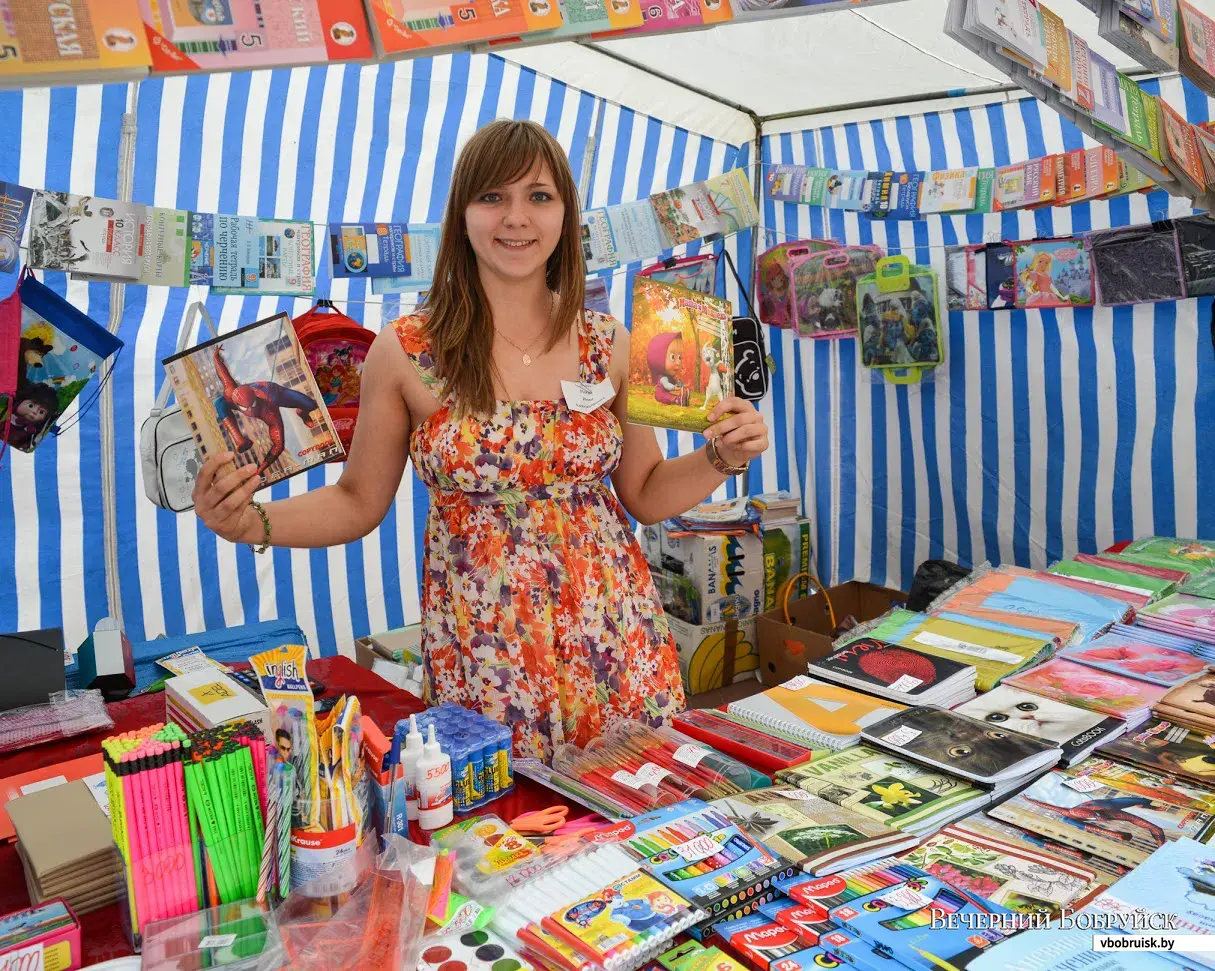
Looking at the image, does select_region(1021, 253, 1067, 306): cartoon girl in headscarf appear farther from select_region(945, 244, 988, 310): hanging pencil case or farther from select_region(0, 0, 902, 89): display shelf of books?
select_region(0, 0, 902, 89): display shelf of books

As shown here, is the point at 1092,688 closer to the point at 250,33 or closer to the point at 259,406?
the point at 259,406

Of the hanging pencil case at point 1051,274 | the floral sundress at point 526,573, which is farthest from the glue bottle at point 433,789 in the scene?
the hanging pencil case at point 1051,274

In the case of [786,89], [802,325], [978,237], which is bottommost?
[802,325]

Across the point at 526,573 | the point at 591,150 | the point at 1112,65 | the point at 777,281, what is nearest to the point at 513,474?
the point at 526,573

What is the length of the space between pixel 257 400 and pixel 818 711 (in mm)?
1180

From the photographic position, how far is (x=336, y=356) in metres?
2.52

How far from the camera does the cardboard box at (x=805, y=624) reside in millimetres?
4078

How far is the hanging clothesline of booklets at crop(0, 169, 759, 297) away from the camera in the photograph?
7.10 ft

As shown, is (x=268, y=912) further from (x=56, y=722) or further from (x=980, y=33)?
(x=980, y=33)

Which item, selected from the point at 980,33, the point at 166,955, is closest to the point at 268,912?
the point at 166,955

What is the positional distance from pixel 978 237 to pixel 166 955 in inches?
162

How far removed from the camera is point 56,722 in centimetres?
196

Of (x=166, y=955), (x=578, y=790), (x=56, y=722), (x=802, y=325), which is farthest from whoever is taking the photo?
(x=802, y=325)

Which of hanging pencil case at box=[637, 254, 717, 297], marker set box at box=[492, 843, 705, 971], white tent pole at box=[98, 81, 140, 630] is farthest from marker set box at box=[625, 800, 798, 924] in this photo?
hanging pencil case at box=[637, 254, 717, 297]
